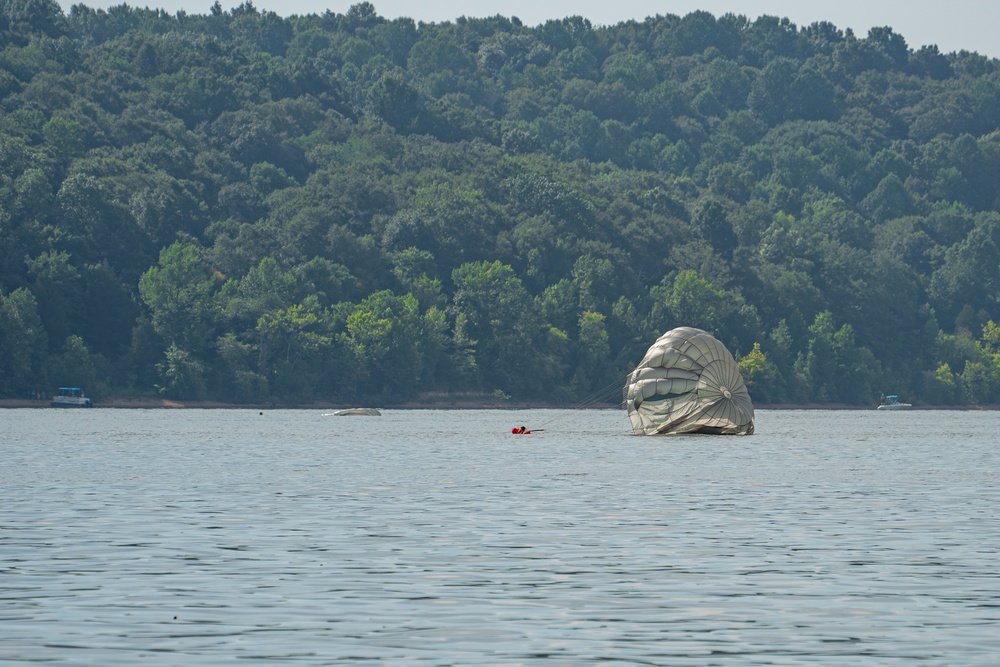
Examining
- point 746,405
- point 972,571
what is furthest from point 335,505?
point 746,405

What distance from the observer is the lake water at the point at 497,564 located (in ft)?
89.1

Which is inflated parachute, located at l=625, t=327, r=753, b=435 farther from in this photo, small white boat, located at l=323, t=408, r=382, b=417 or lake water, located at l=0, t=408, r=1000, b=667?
small white boat, located at l=323, t=408, r=382, b=417

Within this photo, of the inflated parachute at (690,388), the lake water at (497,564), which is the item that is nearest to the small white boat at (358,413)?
the inflated parachute at (690,388)

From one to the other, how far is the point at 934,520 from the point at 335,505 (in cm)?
1816

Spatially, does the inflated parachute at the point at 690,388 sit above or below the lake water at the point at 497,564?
above

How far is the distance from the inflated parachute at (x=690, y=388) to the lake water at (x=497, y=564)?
30.9m

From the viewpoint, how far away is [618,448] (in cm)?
10112

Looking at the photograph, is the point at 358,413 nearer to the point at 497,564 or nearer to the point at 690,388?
the point at 690,388

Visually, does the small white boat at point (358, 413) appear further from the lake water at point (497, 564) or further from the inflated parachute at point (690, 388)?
the lake water at point (497, 564)

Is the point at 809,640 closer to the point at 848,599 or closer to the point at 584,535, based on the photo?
the point at 848,599

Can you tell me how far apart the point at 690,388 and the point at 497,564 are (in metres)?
75.1

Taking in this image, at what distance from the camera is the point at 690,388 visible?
112m

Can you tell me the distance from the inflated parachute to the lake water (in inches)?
1217

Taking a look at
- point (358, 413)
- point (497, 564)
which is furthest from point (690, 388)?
point (358, 413)
